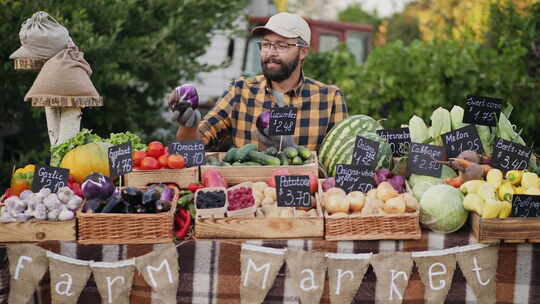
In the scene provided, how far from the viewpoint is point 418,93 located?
7.16 m

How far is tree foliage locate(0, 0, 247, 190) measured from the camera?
5.98 meters

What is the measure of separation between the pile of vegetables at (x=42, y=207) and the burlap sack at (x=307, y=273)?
1.10 m

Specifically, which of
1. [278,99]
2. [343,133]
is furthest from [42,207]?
[278,99]

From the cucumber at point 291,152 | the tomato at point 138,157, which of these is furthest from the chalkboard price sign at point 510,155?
the tomato at point 138,157

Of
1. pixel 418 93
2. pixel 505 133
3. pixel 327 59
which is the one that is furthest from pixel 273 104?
pixel 327 59

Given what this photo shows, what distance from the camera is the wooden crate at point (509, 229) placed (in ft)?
9.19

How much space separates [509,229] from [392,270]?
604 millimetres

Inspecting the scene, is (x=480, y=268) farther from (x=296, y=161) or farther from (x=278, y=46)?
(x=278, y=46)

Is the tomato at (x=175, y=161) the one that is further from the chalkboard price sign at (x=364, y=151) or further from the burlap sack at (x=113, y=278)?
the chalkboard price sign at (x=364, y=151)

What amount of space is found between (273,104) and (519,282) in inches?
93.1

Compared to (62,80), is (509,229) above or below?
below

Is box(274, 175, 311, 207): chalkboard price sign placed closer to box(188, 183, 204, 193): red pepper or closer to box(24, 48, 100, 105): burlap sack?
box(188, 183, 204, 193): red pepper

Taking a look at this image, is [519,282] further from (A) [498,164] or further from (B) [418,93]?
(B) [418,93]

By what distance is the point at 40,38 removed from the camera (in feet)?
11.3
